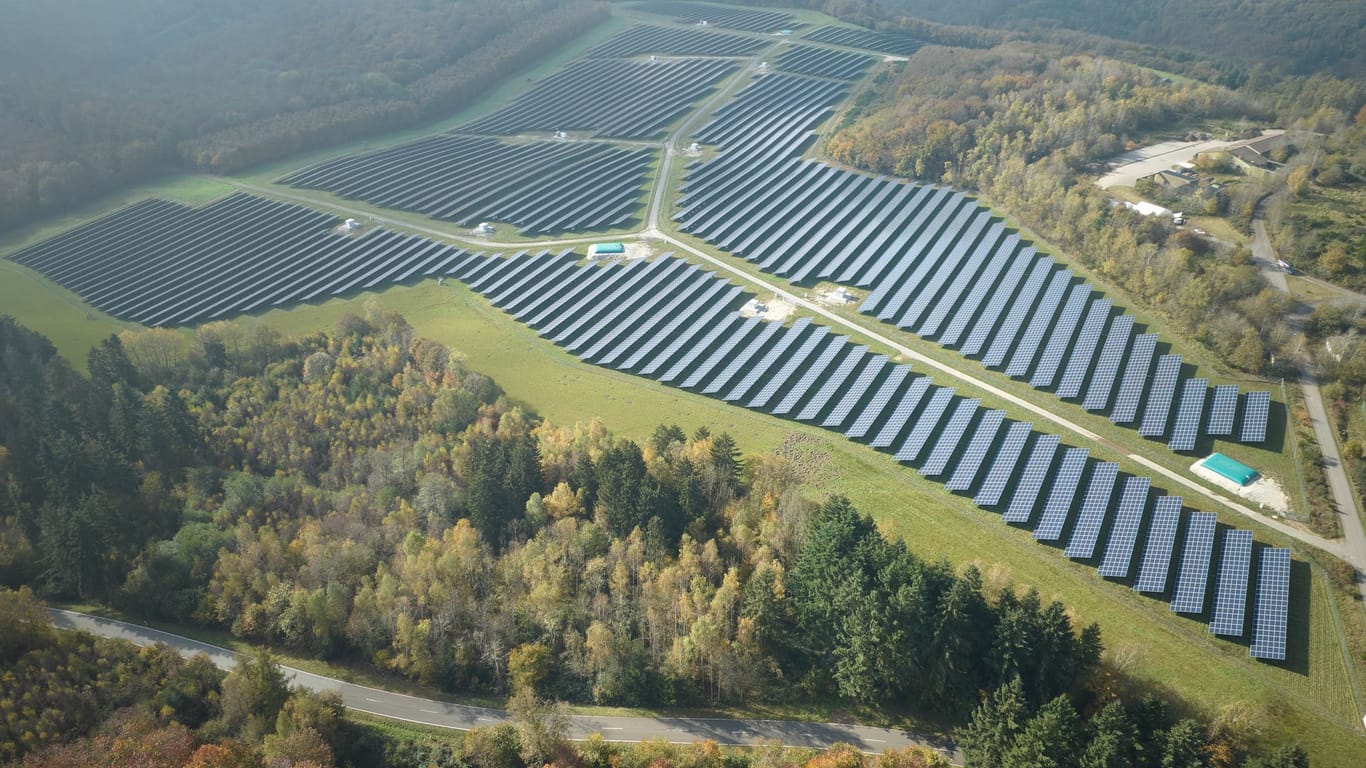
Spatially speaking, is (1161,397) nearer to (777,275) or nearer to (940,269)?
(940,269)

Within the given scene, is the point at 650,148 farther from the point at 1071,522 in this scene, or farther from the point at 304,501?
the point at 1071,522

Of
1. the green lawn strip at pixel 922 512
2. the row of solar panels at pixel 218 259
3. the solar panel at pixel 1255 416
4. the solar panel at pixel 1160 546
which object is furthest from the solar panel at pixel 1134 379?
the row of solar panels at pixel 218 259

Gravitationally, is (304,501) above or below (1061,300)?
below

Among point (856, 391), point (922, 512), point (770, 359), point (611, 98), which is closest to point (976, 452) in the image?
point (922, 512)

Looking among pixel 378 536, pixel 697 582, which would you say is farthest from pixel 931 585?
pixel 378 536

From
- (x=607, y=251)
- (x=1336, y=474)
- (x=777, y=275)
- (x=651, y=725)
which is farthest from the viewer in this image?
(x=607, y=251)

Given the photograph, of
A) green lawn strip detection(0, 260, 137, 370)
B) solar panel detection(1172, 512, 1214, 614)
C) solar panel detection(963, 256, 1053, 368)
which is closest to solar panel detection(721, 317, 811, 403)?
solar panel detection(963, 256, 1053, 368)
